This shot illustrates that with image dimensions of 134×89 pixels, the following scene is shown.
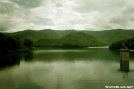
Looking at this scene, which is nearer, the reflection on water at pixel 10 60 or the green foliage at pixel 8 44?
the reflection on water at pixel 10 60

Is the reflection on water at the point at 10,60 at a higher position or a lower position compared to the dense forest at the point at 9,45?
lower

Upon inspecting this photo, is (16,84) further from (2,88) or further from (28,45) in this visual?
(28,45)

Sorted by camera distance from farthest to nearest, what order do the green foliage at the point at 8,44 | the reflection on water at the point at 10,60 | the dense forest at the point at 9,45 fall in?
the green foliage at the point at 8,44 → the dense forest at the point at 9,45 → the reflection on water at the point at 10,60

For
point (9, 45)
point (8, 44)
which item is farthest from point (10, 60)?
point (9, 45)

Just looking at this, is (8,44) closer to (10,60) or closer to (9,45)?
(9,45)

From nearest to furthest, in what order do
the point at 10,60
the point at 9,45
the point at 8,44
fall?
the point at 10,60
the point at 8,44
the point at 9,45

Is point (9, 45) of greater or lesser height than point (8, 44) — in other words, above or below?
below

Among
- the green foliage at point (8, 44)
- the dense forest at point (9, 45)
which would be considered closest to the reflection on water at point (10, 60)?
the dense forest at point (9, 45)

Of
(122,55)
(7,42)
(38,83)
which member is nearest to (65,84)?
(38,83)

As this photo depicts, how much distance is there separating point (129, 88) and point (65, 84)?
29.8 ft

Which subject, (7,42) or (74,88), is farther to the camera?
(7,42)

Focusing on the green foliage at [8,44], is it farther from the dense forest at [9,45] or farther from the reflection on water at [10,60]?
the reflection on water at [10,60]

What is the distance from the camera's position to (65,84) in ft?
91.7

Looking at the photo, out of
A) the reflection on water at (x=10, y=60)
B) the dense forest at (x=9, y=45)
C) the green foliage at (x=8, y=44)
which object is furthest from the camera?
the green foliage at (x=8, y=44)
